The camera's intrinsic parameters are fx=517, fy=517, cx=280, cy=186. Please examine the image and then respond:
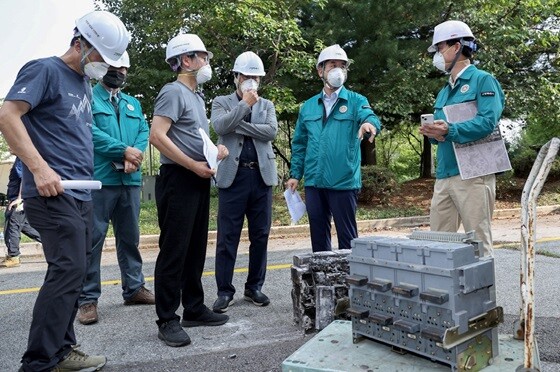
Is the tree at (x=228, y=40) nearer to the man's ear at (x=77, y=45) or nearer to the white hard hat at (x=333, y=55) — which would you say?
the white hard hat at (x=333, y=55)

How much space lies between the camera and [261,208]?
15.2ft

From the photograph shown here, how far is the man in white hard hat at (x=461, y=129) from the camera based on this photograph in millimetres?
3611

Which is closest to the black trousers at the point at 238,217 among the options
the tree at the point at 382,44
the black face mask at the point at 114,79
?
the black face mask at the point at 114,79

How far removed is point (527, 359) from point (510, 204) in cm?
1174

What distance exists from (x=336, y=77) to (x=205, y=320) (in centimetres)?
235

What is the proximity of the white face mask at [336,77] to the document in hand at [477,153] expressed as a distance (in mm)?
1157

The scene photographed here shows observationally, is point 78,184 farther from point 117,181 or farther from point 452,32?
point 452,32

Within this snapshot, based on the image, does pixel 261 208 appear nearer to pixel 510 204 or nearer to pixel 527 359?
pixel 527 359

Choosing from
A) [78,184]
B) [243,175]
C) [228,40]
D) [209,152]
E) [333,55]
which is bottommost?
[78,184]

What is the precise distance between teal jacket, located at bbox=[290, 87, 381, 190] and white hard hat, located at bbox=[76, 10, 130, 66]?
2.06 meters

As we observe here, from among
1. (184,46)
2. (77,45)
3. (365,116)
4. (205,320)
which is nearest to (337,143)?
(365,116)

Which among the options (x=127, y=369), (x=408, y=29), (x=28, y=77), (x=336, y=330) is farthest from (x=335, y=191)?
(x=408, y=29)

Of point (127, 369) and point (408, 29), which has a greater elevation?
point (408, 29)

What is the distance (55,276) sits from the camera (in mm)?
2861
